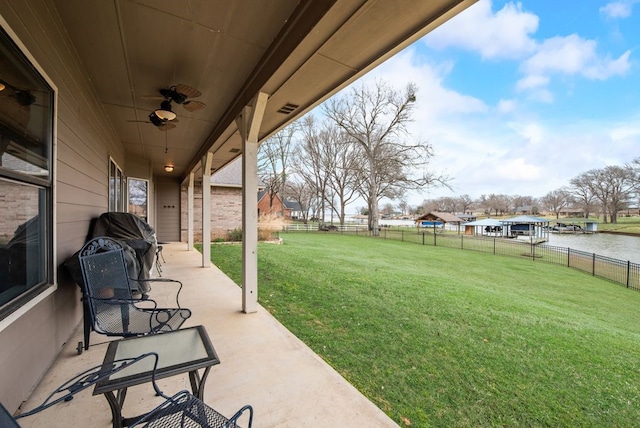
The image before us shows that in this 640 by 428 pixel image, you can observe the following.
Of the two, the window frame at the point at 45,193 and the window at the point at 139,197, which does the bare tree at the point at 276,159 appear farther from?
the window frame at the point at 45,193

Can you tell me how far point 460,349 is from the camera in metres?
2.87

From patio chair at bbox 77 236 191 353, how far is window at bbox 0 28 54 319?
0.27 meters

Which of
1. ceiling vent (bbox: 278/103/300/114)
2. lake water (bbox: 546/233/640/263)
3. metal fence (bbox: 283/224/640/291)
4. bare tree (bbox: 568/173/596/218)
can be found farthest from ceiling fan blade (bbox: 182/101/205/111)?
bare tree (bbox: 568/173/596/218)

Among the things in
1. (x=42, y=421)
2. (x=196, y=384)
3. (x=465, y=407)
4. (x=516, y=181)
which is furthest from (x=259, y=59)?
(x=516, y=181)

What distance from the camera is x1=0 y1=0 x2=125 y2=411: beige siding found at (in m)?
1.60

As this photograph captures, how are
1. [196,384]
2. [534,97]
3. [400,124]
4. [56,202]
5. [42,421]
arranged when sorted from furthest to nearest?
1. [400,124]
2. [534,97]
3. [56,202]
4. [42,421]
5. [196,384]

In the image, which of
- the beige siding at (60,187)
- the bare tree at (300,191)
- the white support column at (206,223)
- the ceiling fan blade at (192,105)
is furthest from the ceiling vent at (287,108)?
the bare tree at (300,191)

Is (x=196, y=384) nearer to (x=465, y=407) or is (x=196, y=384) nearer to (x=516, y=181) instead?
(x=465, y=407)

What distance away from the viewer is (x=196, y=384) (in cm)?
147

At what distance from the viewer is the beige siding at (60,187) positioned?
5.25ft

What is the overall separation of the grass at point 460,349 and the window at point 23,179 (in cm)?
225

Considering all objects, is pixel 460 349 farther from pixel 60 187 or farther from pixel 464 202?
pixel 464 202

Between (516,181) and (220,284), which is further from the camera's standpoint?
(516,181)

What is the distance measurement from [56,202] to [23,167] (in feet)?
1.98
